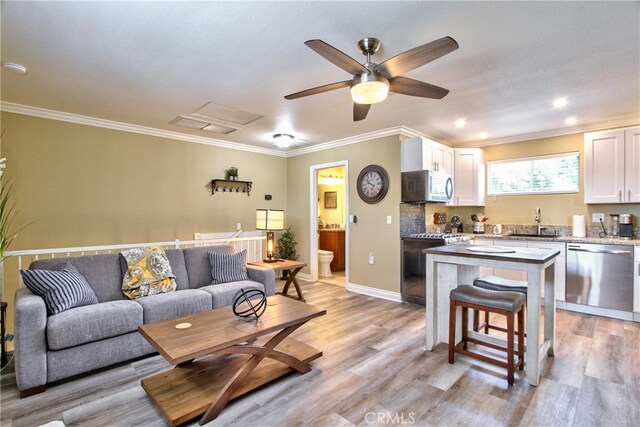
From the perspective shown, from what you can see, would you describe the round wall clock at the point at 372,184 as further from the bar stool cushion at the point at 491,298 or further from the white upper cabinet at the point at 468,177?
the bar stool cushion at the point at 491,298

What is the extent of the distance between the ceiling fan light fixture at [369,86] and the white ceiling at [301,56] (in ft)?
1.07

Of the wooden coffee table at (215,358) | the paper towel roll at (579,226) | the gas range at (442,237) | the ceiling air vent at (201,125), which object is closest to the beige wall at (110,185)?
the ceiling air vent at (201,125)

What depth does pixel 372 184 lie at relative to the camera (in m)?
4.94

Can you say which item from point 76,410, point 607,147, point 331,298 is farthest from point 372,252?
point 76,410

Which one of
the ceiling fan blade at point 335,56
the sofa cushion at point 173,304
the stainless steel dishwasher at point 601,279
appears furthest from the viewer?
the stainless steel dishwasher at point 601,279

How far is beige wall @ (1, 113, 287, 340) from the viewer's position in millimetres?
3703

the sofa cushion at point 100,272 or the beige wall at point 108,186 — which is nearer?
the sofa cushion at point 100,272

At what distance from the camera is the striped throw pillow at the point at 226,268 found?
3709mm

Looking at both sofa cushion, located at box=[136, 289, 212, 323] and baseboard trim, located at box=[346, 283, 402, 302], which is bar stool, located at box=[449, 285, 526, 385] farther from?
sofa cushion, located at box=[136, 289, 212, 323]

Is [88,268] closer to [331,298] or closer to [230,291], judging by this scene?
[230,291]

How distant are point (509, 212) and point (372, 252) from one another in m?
2.42

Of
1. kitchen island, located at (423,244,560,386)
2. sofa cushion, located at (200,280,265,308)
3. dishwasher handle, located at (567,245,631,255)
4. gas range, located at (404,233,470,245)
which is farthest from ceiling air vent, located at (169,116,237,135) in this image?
dishwasher handle, located at (567,245,631,255)

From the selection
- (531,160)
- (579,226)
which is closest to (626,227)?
(579,226)

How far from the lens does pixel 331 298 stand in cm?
476
